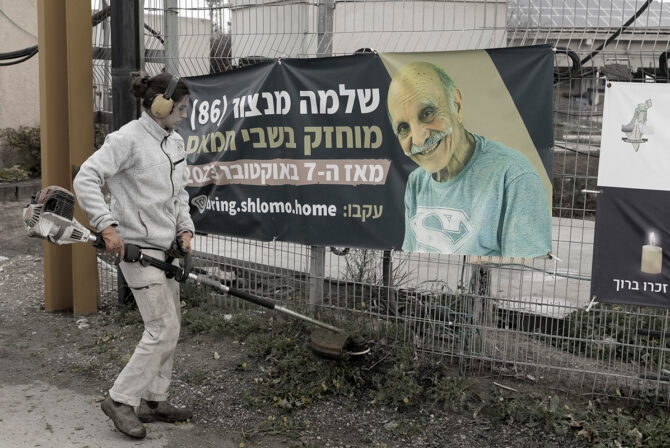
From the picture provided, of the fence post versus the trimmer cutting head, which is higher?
the fence post

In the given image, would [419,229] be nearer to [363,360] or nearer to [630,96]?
[363,360]

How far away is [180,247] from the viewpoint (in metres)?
4.84

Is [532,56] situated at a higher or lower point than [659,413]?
Result: higher

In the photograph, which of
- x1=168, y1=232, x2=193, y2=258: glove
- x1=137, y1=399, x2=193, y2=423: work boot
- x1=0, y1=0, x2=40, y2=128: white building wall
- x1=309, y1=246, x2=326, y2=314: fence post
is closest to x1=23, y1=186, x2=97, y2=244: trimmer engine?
x1=168, y1=232, x2=193, y2=258: glove

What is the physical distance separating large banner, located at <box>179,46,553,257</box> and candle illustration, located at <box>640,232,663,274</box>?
0.57 metres

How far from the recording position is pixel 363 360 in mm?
5312

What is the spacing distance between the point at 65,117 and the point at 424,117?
352 centimetres

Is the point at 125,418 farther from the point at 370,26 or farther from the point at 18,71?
the point at 18,71

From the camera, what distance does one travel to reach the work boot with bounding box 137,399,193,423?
4.86 meters

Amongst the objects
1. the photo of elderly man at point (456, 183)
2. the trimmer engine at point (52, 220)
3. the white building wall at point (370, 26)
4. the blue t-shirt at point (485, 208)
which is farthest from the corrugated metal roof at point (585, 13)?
the trimmer engine at point (52, 220)

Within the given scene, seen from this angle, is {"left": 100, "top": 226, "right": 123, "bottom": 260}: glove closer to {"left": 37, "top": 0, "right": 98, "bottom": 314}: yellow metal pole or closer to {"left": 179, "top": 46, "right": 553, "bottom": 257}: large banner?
{"left": 179, "top": 46, "right": 553, "bottom": 257}: large banner

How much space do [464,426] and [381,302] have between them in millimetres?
1183

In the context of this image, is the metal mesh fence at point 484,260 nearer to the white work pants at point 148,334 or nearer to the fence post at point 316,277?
the fence post at point 316,277

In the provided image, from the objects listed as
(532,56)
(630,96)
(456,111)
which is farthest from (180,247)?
(630,96)
